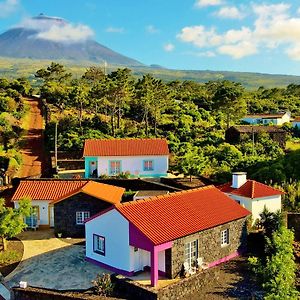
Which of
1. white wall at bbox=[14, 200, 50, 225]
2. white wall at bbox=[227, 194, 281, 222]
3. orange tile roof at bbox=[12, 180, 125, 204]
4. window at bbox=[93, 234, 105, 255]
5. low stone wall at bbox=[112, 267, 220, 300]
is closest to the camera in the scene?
low stone wall at bbox=[112, 267, 220, 300]

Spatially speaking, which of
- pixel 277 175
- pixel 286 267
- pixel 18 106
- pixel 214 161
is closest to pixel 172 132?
pixel 214 161

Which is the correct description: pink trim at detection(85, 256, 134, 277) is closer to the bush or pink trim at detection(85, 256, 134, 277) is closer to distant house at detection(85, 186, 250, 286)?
distant house at detection(85, 186, 250, 286)

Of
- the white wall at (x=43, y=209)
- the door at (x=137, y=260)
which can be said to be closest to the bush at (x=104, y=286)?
the door at (x=137, y=260)

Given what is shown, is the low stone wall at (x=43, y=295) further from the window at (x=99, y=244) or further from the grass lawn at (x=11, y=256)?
the window at (x=99, y=244)

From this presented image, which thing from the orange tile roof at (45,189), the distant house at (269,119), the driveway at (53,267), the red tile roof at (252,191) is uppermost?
the distant house at (269,119)

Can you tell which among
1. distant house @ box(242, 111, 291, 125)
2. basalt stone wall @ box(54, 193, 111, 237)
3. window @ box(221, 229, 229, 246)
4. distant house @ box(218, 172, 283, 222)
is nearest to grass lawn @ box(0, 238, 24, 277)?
basalt stone wall @ box(54, 193, 111, 237)

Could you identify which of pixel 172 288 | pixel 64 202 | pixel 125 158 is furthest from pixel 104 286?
pixel 125 158

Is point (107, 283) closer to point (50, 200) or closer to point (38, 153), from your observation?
point (50, 200)
